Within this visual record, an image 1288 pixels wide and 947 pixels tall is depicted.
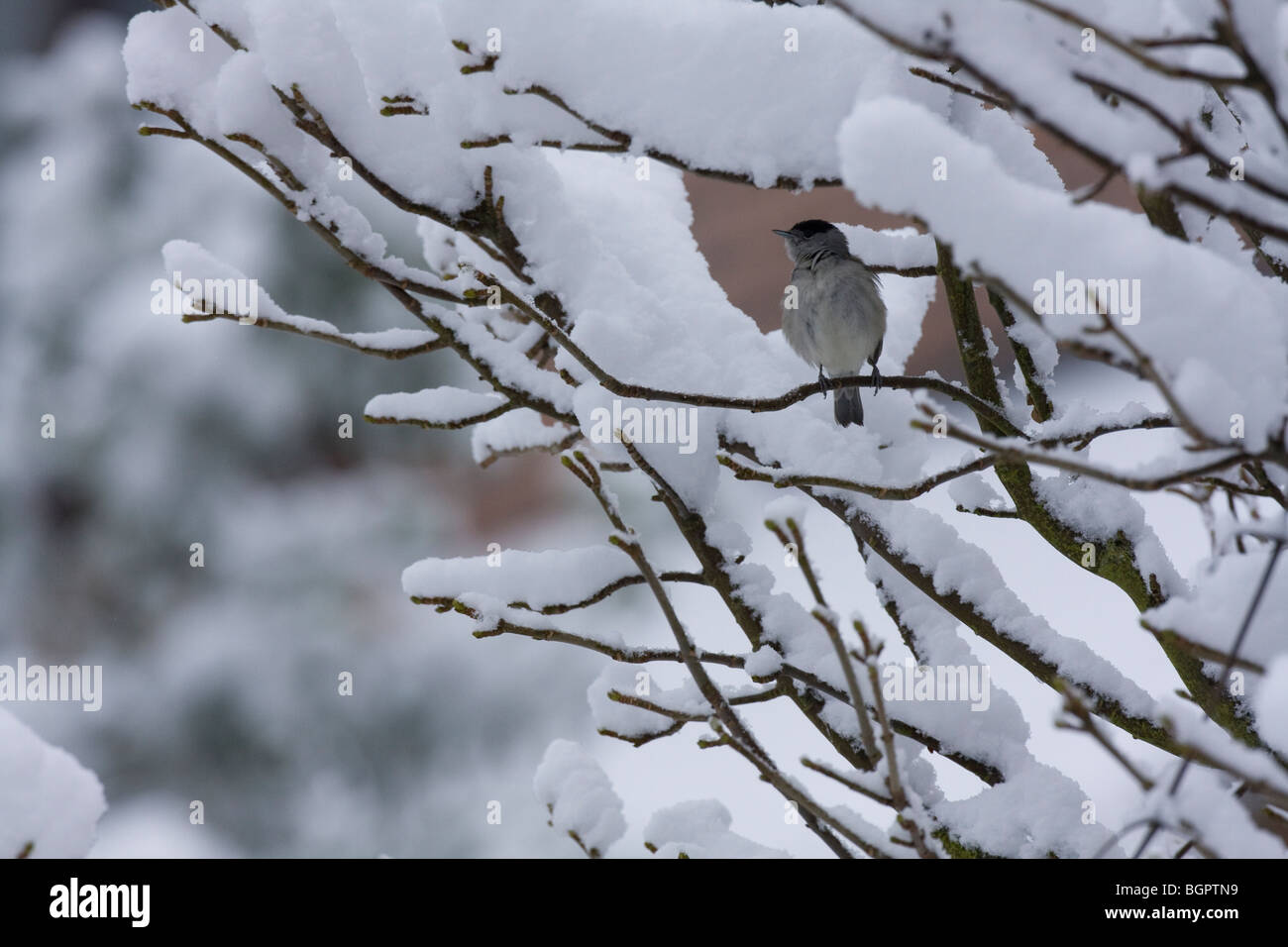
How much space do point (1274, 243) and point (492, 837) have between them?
16.6ft

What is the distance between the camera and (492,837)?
5.58 m

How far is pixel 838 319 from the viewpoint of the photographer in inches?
93.7

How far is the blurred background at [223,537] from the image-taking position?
5395mm

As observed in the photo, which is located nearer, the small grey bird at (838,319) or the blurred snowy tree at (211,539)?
the small grey bird at (838,319)

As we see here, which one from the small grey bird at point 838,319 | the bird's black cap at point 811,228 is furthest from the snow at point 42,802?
the bird's black cap at point 811,228

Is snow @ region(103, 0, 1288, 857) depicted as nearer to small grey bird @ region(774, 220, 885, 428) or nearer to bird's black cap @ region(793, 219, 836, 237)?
small grey bird @ region(774, 220, 885, 428)

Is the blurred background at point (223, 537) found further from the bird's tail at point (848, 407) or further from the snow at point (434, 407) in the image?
the snow at point (434, 407)

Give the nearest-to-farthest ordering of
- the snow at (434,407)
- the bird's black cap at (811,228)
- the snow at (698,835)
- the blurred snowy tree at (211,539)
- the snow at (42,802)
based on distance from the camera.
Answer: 1. the snow at (42,802)
2. the snow at (698,835)
3. the snow at (434,407)
4. the bird's black cap at (811,228)
5. the blurred snowy tree at (211,539)

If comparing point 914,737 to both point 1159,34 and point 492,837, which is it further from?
point 492,837

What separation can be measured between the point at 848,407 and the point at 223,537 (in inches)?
159

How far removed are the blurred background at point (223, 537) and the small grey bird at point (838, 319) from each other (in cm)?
306

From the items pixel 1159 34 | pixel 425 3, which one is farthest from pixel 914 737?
pixel 425 3

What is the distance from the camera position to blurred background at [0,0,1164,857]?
212 inches
